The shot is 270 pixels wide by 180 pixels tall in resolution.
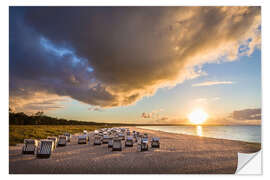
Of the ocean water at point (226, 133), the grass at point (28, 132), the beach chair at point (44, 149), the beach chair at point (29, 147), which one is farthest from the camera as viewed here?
the ocean water at point (226, 133)

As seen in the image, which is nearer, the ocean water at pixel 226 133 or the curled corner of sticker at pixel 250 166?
the curled corner of sticker at pixel 250 166

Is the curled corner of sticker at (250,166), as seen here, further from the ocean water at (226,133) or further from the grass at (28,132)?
the ocean water at (226,133)

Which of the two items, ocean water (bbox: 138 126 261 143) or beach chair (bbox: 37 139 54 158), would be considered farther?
ocean water (bbox: 138 126 261 143)

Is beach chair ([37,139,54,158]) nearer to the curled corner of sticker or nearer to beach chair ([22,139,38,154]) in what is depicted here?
beach chair ([22,139,38,154])

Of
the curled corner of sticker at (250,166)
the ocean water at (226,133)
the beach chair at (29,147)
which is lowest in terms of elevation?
the ocean water at (226,133)

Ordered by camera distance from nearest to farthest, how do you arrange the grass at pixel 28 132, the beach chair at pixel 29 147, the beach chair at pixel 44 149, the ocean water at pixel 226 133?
the beach chair at pixel 44 149 → the beach chair at pixel 29 147 → the grass at pixel 28 132 → the ocean water at pixel 226 133

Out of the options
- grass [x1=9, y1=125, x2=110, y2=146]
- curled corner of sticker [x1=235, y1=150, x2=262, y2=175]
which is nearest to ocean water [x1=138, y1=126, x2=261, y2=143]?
grass [x1=9, y1=125, x2=110, y2=146]

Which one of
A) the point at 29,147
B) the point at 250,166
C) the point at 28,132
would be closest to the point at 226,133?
the point at 250,166

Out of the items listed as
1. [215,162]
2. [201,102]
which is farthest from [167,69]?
[215,162]

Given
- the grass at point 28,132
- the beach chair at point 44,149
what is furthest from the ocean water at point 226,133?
the beach chair at point 44,149

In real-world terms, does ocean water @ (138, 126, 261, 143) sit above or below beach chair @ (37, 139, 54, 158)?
below

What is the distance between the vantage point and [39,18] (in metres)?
9.34
